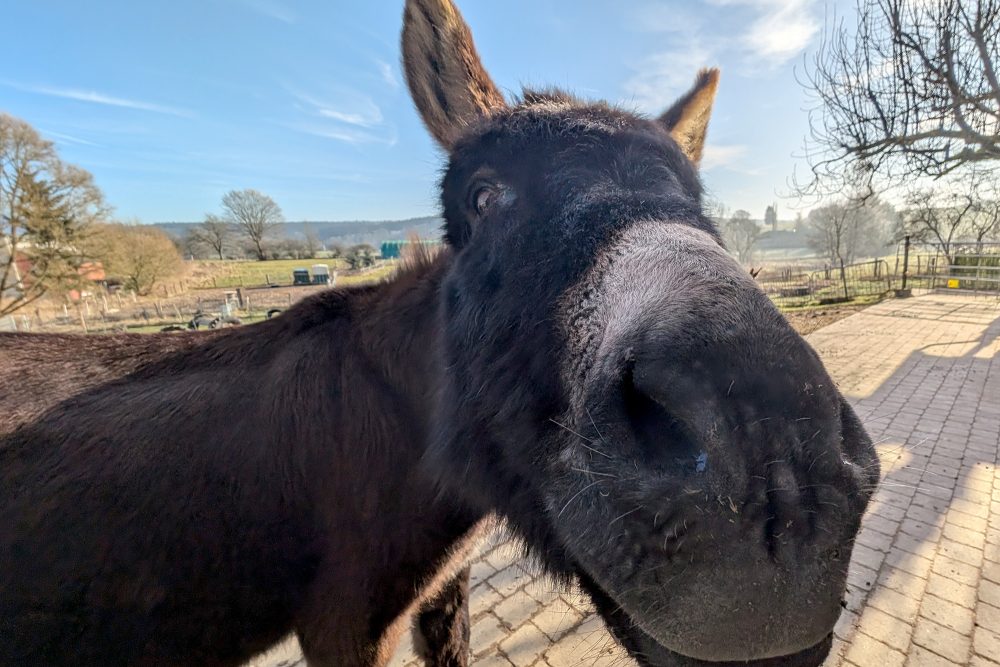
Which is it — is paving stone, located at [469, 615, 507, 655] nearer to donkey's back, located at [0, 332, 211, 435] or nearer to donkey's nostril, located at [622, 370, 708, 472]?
donkey's back, located at [0, 332, 211, 435]

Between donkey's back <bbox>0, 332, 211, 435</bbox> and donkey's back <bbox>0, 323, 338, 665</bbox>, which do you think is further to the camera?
donkey's back <bbox>0, 332, 211, 435</bbox>

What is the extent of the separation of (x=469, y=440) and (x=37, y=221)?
3537 cm

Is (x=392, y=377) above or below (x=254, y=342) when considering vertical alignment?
below

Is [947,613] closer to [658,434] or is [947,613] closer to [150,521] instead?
[658,434]

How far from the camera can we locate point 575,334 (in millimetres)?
1370

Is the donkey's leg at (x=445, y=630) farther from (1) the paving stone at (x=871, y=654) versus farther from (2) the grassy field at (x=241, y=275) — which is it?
(2) the grassy field at (x=241, y=275)

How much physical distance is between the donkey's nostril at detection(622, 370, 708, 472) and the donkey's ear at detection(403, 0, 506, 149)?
5.88ft

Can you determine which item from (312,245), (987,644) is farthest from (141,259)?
(987,644)

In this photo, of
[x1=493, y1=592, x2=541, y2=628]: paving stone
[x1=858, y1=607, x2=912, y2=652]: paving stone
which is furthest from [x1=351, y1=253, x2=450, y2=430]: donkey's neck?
[x1=858, y1=607, x2=912, y2=652]: paving stone

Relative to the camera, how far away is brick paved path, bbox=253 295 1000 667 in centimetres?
351

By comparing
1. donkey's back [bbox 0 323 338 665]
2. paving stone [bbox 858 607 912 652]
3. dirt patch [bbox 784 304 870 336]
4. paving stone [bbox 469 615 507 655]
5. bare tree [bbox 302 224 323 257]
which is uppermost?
bare tree [bbox 302 224 323 257]

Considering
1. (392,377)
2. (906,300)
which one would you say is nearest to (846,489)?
(392,377)

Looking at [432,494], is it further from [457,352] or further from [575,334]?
[575,334]

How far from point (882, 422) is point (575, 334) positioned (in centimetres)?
890
